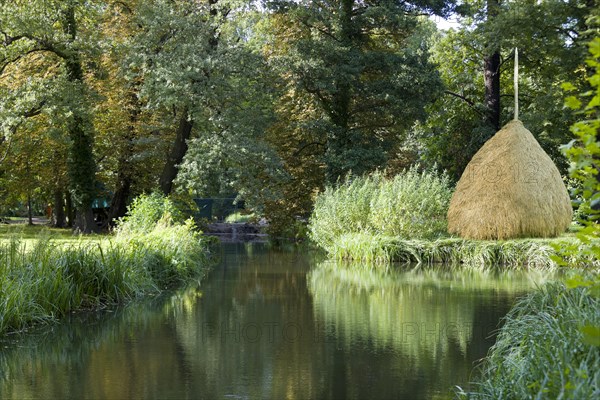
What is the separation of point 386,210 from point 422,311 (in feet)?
28.9

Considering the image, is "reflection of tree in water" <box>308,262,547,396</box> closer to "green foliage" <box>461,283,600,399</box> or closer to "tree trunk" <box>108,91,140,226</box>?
"green foliage" <box>461,283,600,399</box>

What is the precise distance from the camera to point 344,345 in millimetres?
7879

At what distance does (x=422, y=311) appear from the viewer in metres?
10.2

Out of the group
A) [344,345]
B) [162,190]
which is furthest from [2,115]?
[344,345]

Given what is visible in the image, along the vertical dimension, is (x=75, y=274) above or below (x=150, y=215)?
below

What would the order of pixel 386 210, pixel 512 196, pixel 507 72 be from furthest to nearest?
pixel 507 72
pixel 386 210
pixel 512 196

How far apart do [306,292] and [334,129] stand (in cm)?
1168

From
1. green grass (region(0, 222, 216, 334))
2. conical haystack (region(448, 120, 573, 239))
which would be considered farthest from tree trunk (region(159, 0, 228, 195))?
conical haystack (region(448, 120, 573, 239))

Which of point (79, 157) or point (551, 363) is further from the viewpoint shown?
point (79, 157)

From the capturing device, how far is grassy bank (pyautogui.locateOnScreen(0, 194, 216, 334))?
28.8ft

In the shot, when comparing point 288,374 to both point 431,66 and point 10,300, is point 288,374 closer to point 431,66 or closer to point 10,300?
point 10,300

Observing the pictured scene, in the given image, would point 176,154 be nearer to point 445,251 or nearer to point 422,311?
point 445,251

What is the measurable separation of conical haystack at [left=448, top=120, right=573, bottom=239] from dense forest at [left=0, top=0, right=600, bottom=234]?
1773 millimetres

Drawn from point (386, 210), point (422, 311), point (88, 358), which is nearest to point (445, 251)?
point (386, 210)
